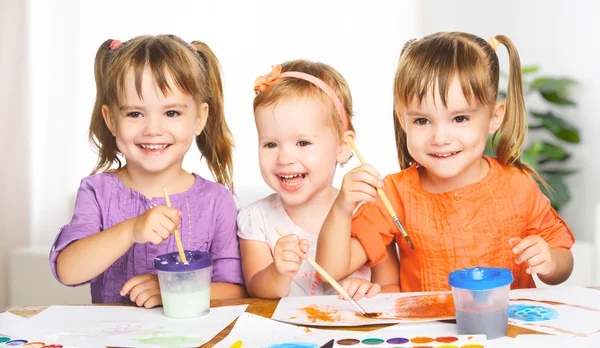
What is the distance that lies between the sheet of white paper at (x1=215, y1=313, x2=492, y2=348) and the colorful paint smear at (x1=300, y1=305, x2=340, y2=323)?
52 mm

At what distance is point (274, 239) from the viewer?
4.91 ft

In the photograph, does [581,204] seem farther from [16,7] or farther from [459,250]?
[16,7]

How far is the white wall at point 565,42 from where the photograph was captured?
11.5ft

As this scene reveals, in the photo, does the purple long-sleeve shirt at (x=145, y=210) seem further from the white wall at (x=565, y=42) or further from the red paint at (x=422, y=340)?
the white wall at (x=565, y=42)

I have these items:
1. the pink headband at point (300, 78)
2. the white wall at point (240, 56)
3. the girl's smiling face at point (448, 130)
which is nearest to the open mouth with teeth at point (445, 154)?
the girl's smiling face at point (448, 130)

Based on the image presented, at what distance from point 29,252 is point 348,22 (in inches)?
76.8

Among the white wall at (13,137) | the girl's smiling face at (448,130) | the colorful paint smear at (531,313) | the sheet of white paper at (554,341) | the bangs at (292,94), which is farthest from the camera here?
the white wall at (13,137)

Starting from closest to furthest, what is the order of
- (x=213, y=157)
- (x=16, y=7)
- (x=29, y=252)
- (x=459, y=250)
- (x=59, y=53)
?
(x=459, y=250) < (x=213, y=157) < (x=29, y=252) < (x=16, y=7) < (x=59, y=53)

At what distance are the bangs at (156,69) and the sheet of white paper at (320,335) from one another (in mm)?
564

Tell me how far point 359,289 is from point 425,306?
0.47 ft

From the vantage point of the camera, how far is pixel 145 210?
149 cm

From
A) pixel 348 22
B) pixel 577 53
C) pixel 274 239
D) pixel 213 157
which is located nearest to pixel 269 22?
pixel 348 22

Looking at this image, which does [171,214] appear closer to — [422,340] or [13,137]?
[422,340]

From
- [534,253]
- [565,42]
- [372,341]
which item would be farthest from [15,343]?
[565,42]
